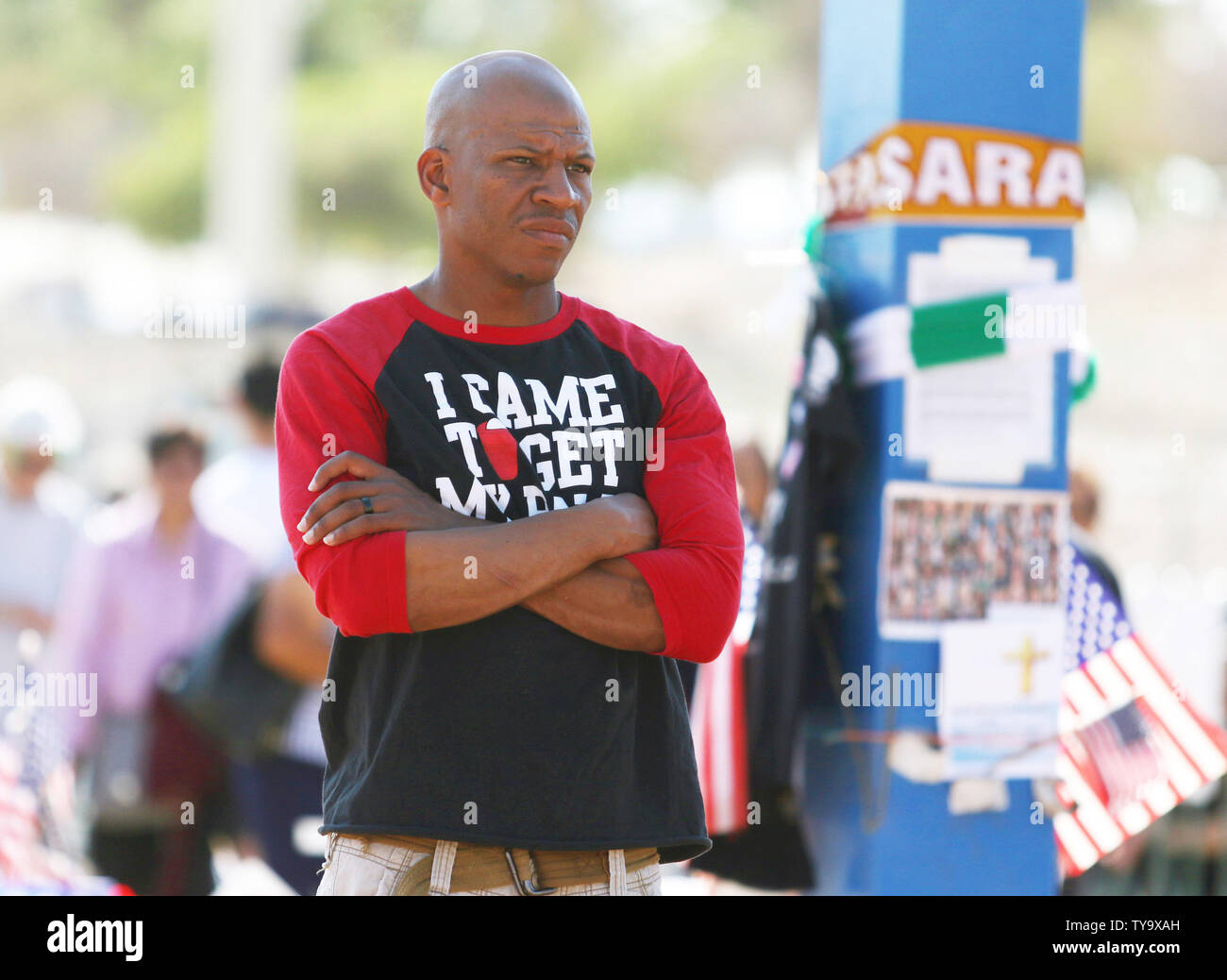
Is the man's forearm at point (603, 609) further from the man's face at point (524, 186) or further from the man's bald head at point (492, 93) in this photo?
the man's bald head at point (492, 93)

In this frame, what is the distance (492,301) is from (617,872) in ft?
2.71

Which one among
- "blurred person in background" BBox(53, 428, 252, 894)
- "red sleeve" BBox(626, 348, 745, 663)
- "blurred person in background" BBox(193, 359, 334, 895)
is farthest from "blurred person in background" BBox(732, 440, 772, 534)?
"red sleeve" BBox(626, 348, 745, 663)

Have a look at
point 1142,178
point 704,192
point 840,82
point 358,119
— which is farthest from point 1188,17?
point 840,82

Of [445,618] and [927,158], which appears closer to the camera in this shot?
[445,618]

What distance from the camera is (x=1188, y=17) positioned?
931 inches

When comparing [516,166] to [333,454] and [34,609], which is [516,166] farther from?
[34,609]

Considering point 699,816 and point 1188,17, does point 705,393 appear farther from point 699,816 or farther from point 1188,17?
point 1188,17

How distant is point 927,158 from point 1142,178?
21.0m

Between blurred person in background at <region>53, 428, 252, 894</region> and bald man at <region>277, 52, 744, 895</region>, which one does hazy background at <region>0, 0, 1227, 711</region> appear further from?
bald man at <region>277, 52, 744, 895</region>

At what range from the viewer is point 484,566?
6.82 feet

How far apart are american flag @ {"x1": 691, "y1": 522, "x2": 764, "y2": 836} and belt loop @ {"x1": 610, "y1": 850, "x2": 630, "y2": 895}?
1.95m

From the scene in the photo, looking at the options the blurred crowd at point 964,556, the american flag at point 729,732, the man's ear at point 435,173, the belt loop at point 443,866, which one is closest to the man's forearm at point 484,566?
the belt loop at point 443,866

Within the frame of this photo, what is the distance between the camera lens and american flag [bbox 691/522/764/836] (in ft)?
13.4

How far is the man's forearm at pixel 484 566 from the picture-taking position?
2.08 metres
